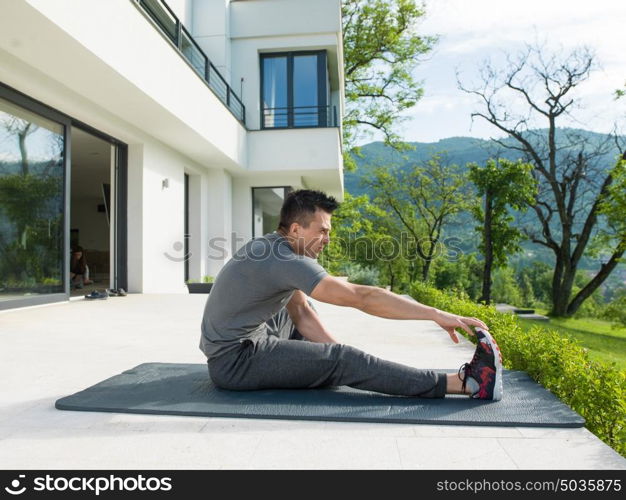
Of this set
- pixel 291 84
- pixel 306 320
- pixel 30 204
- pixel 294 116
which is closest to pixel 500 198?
pixel 294 116

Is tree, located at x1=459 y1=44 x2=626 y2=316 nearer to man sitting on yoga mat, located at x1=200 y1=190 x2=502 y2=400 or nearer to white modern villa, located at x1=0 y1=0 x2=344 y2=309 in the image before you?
white modern villa, located at x1=0 y1=0 x2=344 y2=309

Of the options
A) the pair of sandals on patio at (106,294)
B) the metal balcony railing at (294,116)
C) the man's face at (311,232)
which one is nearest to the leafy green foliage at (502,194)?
the metal balcony railing at (294,116)

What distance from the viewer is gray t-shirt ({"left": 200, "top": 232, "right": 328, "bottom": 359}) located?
7.85 ft

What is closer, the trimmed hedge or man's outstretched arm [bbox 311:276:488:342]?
man's outstretched arm [bbox 311:276:488:342]

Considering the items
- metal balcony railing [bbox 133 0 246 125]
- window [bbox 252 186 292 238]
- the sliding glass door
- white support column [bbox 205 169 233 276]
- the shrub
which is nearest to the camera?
the sliding glass door

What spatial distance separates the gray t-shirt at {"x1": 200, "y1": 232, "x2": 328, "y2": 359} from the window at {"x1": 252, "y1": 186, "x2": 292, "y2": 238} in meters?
11.9

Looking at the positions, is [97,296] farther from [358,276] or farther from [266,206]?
[358,276]

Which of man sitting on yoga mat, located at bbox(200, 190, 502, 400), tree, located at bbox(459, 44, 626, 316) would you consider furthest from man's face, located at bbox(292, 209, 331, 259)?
tree, located at bbox(459, 44, 626, 316)

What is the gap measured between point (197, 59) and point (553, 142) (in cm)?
1766

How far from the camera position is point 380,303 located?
95.4 inches

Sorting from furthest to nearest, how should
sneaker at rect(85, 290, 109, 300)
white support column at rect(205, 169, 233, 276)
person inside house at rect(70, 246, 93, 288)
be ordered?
1. white support column at rect(205, 169, 233, 276)
2. person inside house at rect(70, 246, 93, 288)
3. sneaker at rect(85, 290, 109, 300)

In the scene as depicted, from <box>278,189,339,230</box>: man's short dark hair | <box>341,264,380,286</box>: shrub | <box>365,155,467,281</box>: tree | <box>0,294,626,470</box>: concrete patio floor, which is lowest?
<box>341,264,380,286</box>: shrub

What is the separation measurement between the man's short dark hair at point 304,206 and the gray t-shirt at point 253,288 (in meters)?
0.12

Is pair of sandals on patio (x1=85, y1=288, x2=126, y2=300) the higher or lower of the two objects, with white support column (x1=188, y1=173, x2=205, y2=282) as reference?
lower
